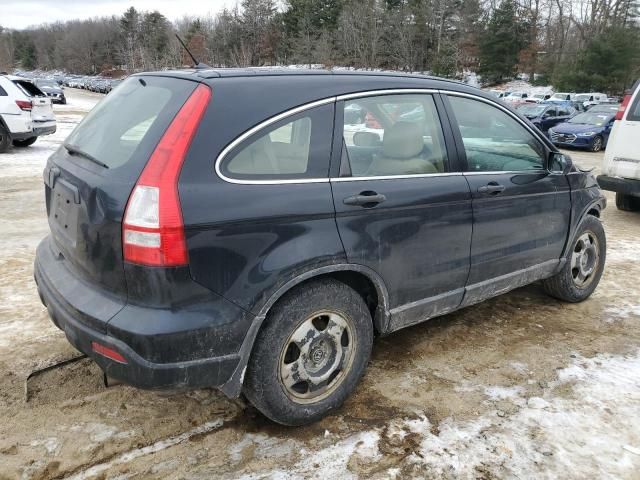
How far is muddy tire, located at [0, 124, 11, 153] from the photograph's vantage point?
12.2 meters

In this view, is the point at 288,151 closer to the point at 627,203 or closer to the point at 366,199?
the point at 366,199

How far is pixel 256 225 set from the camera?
7.95 feet

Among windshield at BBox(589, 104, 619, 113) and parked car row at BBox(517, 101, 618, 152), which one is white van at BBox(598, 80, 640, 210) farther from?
windshield at BBox(589, 104, 619, 113)

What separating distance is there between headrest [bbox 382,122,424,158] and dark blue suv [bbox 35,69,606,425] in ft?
0.04

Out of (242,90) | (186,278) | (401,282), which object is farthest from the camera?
(401,282)

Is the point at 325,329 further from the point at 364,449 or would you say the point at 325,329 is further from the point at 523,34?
the point at 523,34

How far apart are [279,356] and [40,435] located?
4.22 feet

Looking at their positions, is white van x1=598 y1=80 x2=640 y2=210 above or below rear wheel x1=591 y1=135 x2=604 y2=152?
above

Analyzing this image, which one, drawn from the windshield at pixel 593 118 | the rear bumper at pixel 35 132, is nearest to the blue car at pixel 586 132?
the windshield at pixel 593 118

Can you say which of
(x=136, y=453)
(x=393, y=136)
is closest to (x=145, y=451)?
(x=136, y=453)

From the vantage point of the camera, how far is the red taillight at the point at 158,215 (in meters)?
2.24

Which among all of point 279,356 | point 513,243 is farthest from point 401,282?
point 513,243

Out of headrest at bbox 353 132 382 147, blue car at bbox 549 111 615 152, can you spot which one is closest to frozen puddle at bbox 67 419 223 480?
headrest at bbox 353 132 382 147

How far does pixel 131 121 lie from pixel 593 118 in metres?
19.0
